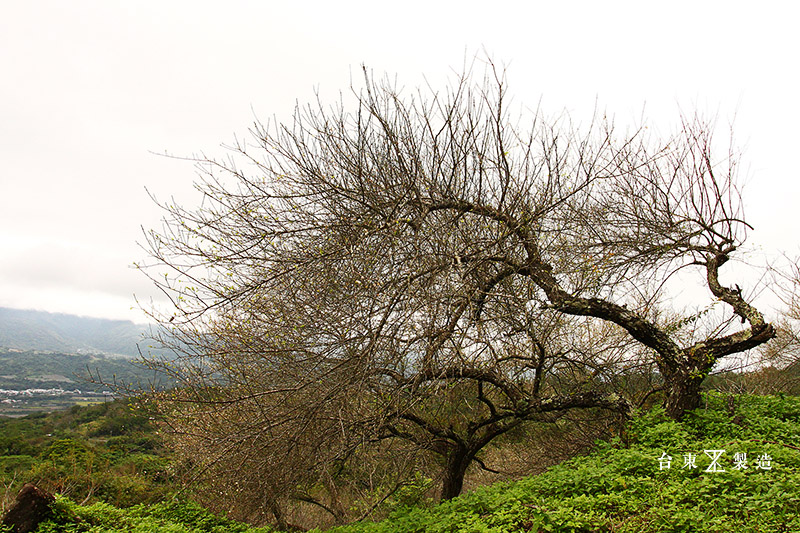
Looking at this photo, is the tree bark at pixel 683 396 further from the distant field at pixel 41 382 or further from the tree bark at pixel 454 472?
the distant field at pixel 41 382

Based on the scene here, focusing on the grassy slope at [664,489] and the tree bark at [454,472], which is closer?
the grassy slope at [664,489]

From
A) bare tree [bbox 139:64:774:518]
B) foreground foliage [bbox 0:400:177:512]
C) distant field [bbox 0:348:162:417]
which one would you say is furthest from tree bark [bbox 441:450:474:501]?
distant field [bbox 0:348:162:417]

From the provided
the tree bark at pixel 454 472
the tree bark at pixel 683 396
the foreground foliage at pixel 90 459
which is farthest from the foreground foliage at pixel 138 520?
the tree bark at pixel 683 396

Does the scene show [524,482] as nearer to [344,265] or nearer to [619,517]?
Answer: [619,517]

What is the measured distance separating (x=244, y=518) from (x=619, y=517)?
24.3ft

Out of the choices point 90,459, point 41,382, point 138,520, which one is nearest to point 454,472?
point 138,520

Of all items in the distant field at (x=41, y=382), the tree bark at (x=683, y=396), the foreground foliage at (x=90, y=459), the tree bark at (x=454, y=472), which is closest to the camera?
the tree bark at (x=683, y=396)

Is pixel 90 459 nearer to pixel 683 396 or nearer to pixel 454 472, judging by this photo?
pixel 454 472

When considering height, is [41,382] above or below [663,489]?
below

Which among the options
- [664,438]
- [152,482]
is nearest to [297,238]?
[664,438]

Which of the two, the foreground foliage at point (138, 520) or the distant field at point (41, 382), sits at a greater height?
the foreground foliage at point (138, 520)

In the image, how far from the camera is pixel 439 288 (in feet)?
14.8

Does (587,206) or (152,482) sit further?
(152,482)

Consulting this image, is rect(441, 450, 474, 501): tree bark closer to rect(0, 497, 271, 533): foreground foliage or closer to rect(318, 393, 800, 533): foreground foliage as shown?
rect(318, 393, 800, 533): foreground foliage
